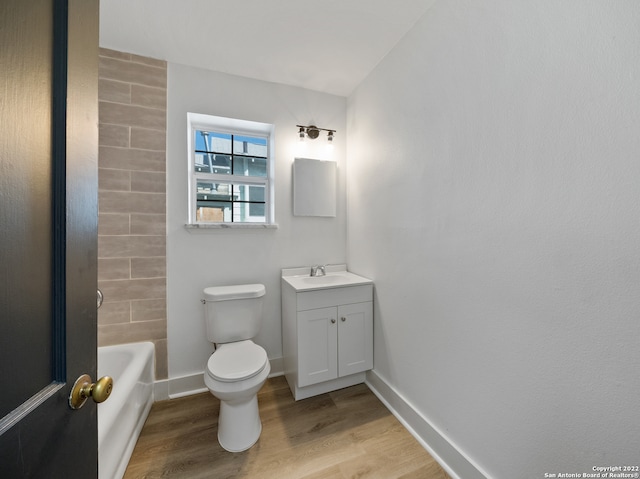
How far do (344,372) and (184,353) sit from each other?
1222mm

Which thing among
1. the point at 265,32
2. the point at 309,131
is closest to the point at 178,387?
the point at 309,131

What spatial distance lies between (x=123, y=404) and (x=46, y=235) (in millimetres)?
1238

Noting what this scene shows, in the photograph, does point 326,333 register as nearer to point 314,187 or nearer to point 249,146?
point 314,187

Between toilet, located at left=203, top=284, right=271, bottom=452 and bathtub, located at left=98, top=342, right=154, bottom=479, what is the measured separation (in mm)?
391

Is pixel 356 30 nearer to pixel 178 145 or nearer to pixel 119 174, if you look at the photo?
pixel 178 145

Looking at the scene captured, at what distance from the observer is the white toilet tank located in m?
1.80

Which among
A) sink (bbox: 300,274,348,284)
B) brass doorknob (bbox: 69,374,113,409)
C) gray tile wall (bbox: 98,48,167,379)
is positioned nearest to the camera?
brass doorknob (bbox: 69,374,113,409)

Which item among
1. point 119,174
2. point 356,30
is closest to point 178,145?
point 119,174

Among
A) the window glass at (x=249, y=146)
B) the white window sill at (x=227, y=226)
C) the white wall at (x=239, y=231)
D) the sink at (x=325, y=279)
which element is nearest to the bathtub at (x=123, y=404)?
the white wall at (x=239, y=231)

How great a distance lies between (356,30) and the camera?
1569 millimetres

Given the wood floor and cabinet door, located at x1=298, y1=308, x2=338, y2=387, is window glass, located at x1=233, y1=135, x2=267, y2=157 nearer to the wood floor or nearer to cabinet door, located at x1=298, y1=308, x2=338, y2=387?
cabinet door, located at x1=298, y1=308, x2=338, y2=387

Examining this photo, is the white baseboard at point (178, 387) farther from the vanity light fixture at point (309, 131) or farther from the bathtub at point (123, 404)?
the vanity light fixture at point (309, 131)

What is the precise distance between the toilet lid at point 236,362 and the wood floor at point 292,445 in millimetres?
429

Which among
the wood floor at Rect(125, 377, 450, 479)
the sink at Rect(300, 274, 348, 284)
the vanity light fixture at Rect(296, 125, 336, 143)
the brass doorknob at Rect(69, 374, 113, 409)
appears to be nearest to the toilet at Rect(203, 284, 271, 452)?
the wood floor at Rect(125, 377, 450, 479)
